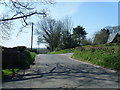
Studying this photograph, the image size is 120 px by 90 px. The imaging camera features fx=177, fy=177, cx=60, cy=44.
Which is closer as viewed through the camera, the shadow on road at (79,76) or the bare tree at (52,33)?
the shadow on road at (79,76)

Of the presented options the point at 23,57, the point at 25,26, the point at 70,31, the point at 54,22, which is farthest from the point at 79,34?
the point at 23,57

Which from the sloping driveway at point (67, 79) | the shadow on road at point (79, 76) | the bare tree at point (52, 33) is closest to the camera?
the sloping driveway at point (67, 79)

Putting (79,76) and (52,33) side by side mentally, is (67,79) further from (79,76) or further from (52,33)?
(52,33)

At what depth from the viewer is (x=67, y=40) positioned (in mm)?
64375

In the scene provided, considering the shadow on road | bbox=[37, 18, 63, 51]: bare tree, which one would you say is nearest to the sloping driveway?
the shadow on road

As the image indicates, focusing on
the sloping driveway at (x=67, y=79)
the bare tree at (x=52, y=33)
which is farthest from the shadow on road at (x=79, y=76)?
the bare tree at (x=52, y=33)

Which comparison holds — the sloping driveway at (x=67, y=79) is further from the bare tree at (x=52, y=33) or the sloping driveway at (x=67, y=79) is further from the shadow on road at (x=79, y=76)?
the bare tree at (x=52, y=33)

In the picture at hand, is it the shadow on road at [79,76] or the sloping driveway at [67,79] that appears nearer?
the sloping driveway at [67,79]

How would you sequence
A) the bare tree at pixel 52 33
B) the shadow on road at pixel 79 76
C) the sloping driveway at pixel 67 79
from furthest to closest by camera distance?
the bare tree at pixel 52 33
the shadow on road at pixel 79 76
the sloping driveway at pixel 67 79

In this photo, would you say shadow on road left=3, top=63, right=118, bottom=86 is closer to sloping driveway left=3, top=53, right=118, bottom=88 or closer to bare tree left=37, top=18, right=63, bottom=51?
sloping driveway left=3, top=53, right=118, bottom=88

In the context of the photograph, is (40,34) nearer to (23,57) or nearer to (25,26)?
(25,26)

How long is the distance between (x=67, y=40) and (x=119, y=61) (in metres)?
51.2

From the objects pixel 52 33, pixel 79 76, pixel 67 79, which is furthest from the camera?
pixel 52 33

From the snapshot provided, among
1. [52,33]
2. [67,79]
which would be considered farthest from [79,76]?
[52,33]
